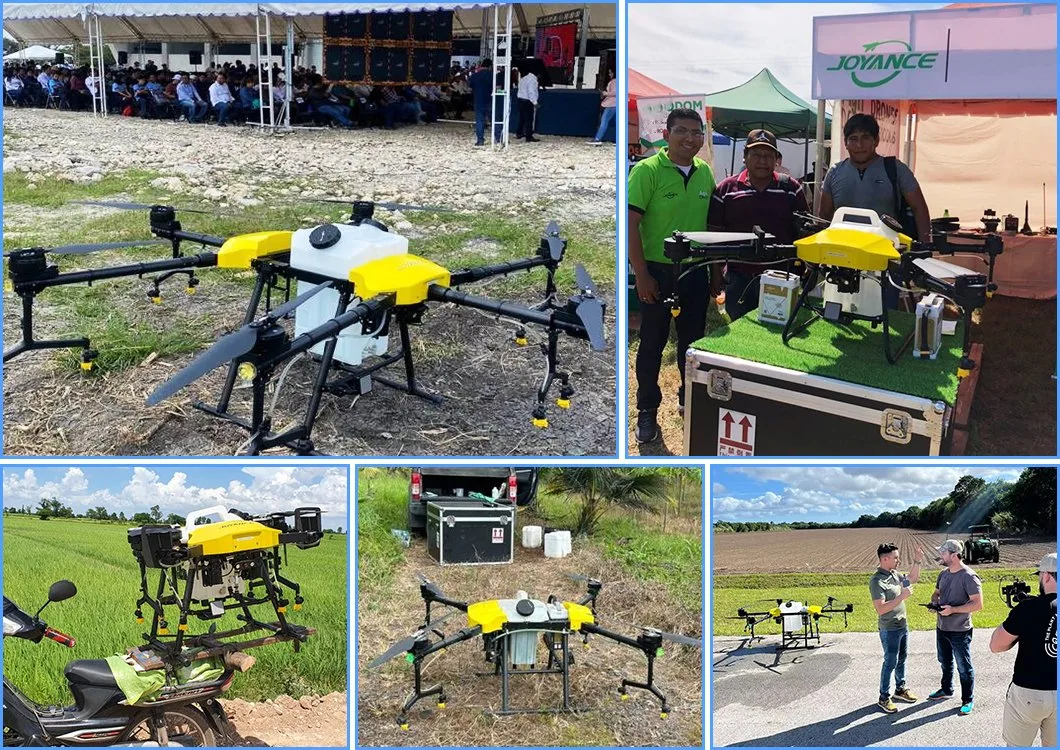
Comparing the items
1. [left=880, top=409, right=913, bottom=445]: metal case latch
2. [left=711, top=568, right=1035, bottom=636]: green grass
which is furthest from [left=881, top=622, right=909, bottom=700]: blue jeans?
[left=880, top=409, right=913, bottom=445]: metal case latch

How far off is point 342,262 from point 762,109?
76.4 inches

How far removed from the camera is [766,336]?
14.4 ft

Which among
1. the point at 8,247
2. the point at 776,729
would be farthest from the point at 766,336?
the point at 8,247

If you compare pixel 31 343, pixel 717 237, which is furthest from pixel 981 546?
pixel 31 343

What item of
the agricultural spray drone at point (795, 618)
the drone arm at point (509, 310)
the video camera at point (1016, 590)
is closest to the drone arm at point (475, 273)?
the drone arm at point (509, 310)

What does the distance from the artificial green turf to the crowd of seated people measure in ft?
9.33

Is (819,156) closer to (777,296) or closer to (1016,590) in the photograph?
(777,296)

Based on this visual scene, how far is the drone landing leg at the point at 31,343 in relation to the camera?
4328 millimetres

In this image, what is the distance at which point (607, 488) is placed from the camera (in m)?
4.68

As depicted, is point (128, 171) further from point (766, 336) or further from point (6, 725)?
point (766, 336)

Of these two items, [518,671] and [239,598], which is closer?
[239,598]

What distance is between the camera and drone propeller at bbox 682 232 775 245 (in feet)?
14.0

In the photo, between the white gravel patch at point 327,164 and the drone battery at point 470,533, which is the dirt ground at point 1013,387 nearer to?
the drone battery at point 470,533

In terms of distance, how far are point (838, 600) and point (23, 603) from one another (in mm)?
3814
